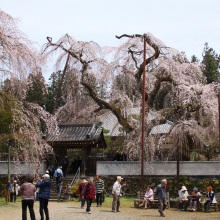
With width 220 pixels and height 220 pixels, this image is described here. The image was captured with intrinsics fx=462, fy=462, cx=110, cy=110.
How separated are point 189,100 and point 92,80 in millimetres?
6624

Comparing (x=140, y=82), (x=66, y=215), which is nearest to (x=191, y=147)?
(x=140, y=82)

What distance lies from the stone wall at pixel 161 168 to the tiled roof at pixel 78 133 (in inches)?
66.9

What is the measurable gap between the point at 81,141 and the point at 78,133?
2.73 ft

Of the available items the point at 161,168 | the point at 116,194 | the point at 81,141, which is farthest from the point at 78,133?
the point at 116,194

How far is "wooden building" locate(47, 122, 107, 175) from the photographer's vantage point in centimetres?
2738

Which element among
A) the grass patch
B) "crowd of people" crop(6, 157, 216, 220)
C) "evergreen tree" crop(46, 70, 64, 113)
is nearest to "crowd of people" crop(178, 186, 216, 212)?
"crowd of people" crop(6, 157, 216, 220)

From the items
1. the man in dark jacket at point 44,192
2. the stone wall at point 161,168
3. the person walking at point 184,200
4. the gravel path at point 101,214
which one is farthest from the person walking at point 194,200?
the man in dark jacket at point 44,192

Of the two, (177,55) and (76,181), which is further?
(177,55)

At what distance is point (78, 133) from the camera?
28000 mm

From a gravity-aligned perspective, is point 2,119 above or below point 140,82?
below

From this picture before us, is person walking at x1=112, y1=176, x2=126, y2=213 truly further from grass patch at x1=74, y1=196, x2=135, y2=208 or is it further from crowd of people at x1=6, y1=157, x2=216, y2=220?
grass patch at x1=74, y1=196, x2=135, y2=208

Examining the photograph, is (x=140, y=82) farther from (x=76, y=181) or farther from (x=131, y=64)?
(x=76, y=181)

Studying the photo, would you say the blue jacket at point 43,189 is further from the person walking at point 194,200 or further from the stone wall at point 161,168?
the stone wall at point 161,168

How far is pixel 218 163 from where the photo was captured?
25.9 metres
